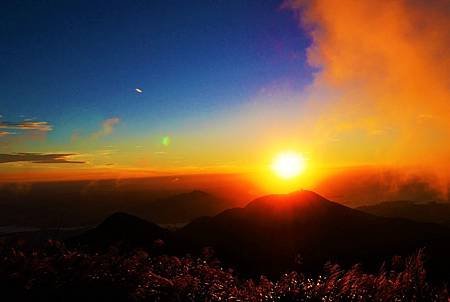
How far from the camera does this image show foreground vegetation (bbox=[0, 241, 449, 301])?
7324mm

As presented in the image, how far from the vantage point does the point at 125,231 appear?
51844mm

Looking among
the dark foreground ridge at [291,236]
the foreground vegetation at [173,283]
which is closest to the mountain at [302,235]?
the dark foreground ridge at [291,236]

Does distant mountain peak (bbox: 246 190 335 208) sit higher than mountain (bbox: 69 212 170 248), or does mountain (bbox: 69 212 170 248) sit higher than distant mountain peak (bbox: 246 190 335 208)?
distant mountain peak (bbox: 246 190 335 208)

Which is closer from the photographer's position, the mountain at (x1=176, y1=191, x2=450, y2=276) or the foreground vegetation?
the foreground vegetation

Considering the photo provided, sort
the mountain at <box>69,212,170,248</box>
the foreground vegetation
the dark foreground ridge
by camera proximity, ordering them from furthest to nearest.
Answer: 1. the mountain at <box>69,212,170,248</box>
2. the dark foreground ridge
3. the foreground vegetation

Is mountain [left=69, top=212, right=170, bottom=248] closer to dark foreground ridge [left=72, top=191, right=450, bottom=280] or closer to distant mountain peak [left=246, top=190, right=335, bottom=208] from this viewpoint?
dark foreground ridge [left=72, top=191, right=450, bottom=280]

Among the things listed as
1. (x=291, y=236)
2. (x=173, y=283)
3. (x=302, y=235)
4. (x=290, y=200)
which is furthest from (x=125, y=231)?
(x=173, y=283)

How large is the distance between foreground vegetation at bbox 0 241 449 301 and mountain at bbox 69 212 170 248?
3840 cm

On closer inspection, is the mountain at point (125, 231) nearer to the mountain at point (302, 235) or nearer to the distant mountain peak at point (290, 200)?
the mountain at point (302, 235)

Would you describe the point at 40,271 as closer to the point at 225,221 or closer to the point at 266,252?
the point at 266,252

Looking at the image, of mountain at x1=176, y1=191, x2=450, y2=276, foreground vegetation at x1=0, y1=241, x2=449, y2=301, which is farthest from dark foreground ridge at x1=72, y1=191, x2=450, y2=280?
foreground vegetation at x1=0, y1=241, x2=449, y2=301

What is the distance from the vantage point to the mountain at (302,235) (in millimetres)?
43500

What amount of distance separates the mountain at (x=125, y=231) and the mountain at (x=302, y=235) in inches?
129

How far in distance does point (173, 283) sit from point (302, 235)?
5362cm
